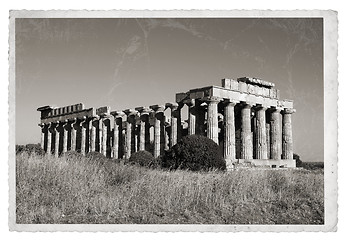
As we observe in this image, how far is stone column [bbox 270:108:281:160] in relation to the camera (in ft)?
87.2

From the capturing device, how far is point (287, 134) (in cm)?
2722

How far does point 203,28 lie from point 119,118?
20945 millimetres

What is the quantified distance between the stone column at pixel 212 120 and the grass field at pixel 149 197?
1004 cm

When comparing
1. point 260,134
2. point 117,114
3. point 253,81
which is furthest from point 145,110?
point 253,81

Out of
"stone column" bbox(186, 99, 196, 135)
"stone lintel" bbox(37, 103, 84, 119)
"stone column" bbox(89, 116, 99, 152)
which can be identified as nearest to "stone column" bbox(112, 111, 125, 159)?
"stone column" bbox(89, 116, 99, 152)

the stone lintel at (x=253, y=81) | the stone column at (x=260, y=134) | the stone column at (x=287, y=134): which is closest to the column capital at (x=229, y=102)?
the stone lintel at (x=253, y=81)

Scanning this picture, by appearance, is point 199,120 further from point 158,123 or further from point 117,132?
point 117,132

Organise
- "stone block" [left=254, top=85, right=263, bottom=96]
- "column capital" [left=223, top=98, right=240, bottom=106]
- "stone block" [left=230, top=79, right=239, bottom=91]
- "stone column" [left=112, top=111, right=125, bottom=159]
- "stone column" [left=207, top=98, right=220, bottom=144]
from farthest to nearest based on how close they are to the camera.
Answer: "stone column" [left=112, top=111, right=125, bottom=159] < "stone block" [left=254, top=85, right=263, bottom=96] < "stone block" [left=230, top=79, right=239, bottom=91] < "column capital" [left=223, top=98, right=240, bottom=106] < "stone column" [left=207, top=98, right=220, bottom=144]

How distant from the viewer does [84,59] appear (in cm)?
1390

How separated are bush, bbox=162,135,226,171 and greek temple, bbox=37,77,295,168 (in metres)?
4.12

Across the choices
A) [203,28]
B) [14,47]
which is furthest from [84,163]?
[203,28]

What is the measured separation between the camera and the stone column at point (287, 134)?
26.6 meters

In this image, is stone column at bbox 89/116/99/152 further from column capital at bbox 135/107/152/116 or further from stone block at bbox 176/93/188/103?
stone block at bbox 176/93/188/103

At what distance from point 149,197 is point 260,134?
15856 mm
